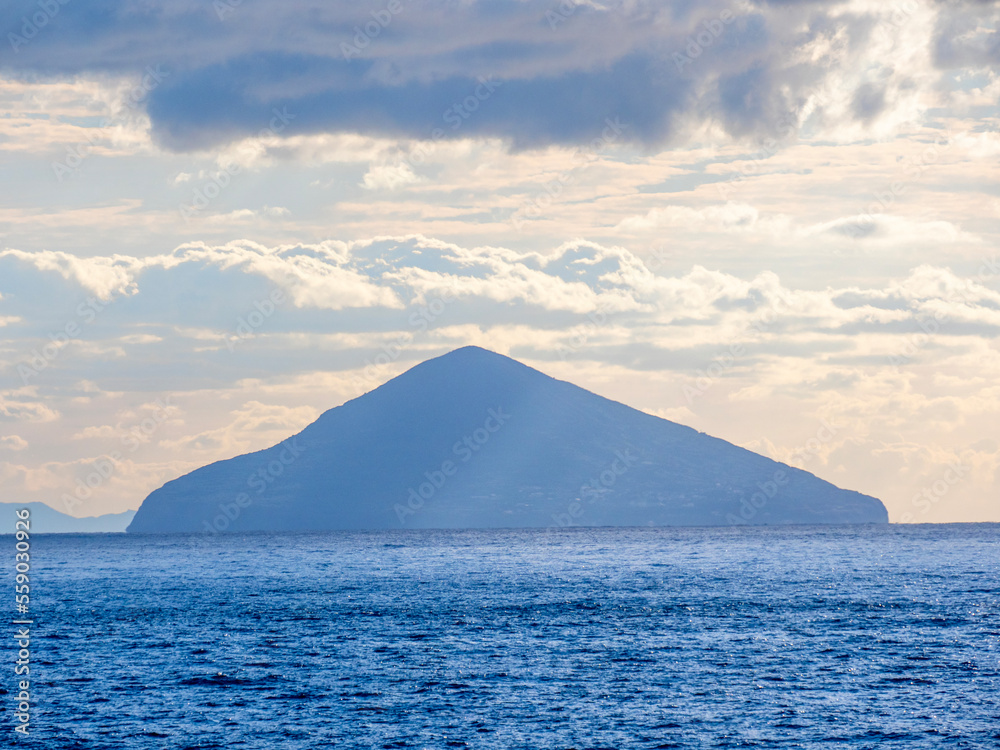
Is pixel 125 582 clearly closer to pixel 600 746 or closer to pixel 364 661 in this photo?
pixel 364 661

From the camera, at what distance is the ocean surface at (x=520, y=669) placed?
5088 cm

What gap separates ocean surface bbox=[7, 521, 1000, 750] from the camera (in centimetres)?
5088

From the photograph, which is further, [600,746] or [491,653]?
[491,653]

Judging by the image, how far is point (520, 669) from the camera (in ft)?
223

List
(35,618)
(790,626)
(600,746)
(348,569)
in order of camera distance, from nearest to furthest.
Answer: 1. (600,746)
2. (790,626)
3. (35,618)
4. (348,569)

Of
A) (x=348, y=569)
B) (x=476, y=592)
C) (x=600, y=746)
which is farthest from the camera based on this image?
(x=348, y=569)

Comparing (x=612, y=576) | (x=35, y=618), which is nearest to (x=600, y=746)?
(x=35, y=618)

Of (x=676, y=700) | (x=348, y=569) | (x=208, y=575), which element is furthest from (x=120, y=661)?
(x=348, y=569)

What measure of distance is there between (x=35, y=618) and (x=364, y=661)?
45.0 m

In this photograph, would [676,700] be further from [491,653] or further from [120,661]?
[120,661]

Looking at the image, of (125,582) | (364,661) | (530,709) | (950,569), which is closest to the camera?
(530,709)

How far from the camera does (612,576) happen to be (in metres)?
157

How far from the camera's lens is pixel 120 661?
72.2m

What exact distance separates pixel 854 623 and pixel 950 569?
8798cm
